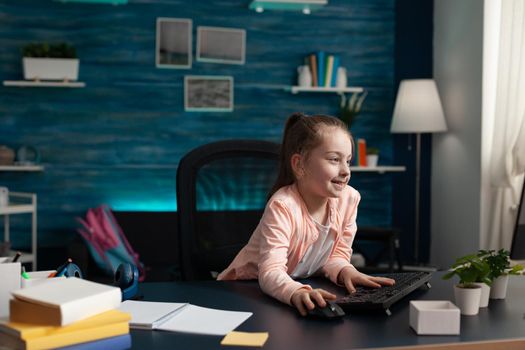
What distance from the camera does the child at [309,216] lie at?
67.9 inches

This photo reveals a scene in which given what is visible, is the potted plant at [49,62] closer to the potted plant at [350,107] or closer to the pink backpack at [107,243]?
the pink backpack at [107,243]

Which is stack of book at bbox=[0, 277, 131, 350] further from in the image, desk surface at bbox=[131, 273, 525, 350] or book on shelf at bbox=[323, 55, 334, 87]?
book on shelf at bbox=[323, 55, 334, 87]

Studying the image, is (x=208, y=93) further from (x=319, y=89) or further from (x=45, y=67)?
(x=45, y=67)

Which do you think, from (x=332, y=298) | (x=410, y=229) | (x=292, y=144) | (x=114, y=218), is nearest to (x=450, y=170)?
(x=410, y=229)

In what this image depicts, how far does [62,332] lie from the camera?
1155mm

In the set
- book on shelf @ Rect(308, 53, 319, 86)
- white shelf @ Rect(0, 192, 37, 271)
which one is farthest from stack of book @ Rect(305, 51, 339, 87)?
white shelf @ Rect(0, 192, 37, 271)

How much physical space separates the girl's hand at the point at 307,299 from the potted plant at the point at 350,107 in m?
3.67

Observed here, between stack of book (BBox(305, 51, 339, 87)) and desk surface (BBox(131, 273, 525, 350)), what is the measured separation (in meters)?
3.56

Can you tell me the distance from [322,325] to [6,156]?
152 inches

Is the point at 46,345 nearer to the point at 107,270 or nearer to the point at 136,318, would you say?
the point at 136,318

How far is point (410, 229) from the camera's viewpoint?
5.51 metres

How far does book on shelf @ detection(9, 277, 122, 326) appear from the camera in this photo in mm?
1151

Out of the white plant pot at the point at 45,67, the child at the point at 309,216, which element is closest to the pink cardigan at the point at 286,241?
the child at the point at 309,216

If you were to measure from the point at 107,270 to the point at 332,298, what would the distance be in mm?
2936
